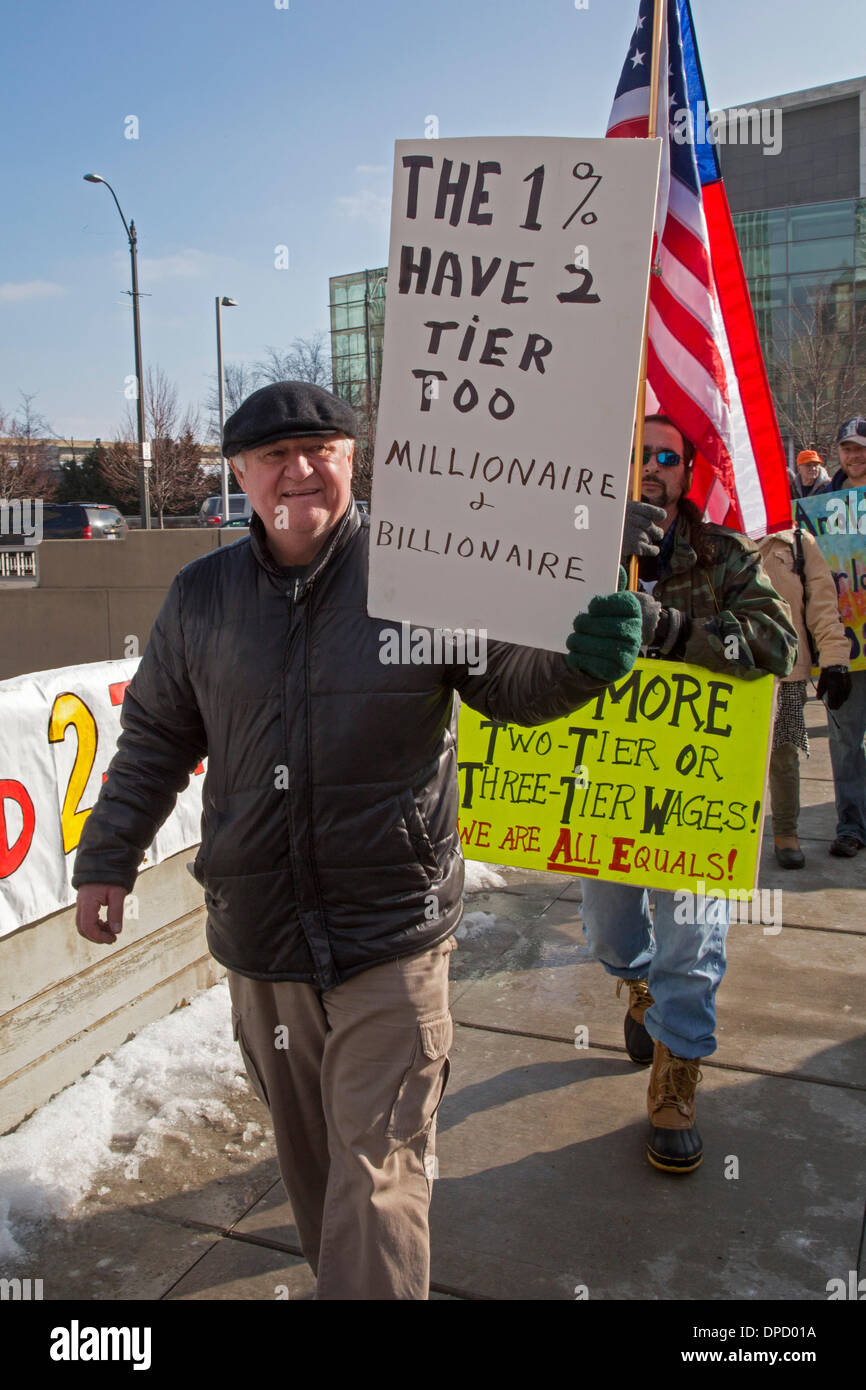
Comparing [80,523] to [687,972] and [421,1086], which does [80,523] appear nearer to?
[687,972]

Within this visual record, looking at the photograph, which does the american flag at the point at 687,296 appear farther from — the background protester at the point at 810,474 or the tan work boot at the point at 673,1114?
the background protester at the point at 810,474

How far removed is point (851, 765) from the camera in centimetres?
612

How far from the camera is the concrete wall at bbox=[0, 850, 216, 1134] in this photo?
3338 mm

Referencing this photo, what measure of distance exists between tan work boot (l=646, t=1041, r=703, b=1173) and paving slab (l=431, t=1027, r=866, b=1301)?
5 cm

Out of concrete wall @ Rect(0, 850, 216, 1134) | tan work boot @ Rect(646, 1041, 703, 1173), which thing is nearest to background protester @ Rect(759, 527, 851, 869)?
tan work boot @ Rect(646, 1041, 703, 1173)

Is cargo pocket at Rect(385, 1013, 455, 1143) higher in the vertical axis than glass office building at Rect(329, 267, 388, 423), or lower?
lower

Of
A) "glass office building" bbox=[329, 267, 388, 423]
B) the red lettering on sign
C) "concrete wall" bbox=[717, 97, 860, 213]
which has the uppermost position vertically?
"concrete wall" bbox=[717, 97, 860, 213]

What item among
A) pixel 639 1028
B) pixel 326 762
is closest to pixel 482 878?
pixel 639 1028

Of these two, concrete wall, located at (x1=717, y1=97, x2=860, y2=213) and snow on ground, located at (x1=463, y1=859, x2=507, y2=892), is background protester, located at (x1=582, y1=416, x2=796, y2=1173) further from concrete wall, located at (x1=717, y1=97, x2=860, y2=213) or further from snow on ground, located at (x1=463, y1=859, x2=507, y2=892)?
concrete wall, located at (x1=717, y1=97, x2=860, y2=213)

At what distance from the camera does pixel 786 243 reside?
38969 mm

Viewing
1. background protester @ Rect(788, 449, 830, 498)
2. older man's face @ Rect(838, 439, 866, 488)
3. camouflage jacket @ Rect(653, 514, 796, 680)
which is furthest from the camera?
background protester @ Rect(788, 449, 830, 498)
